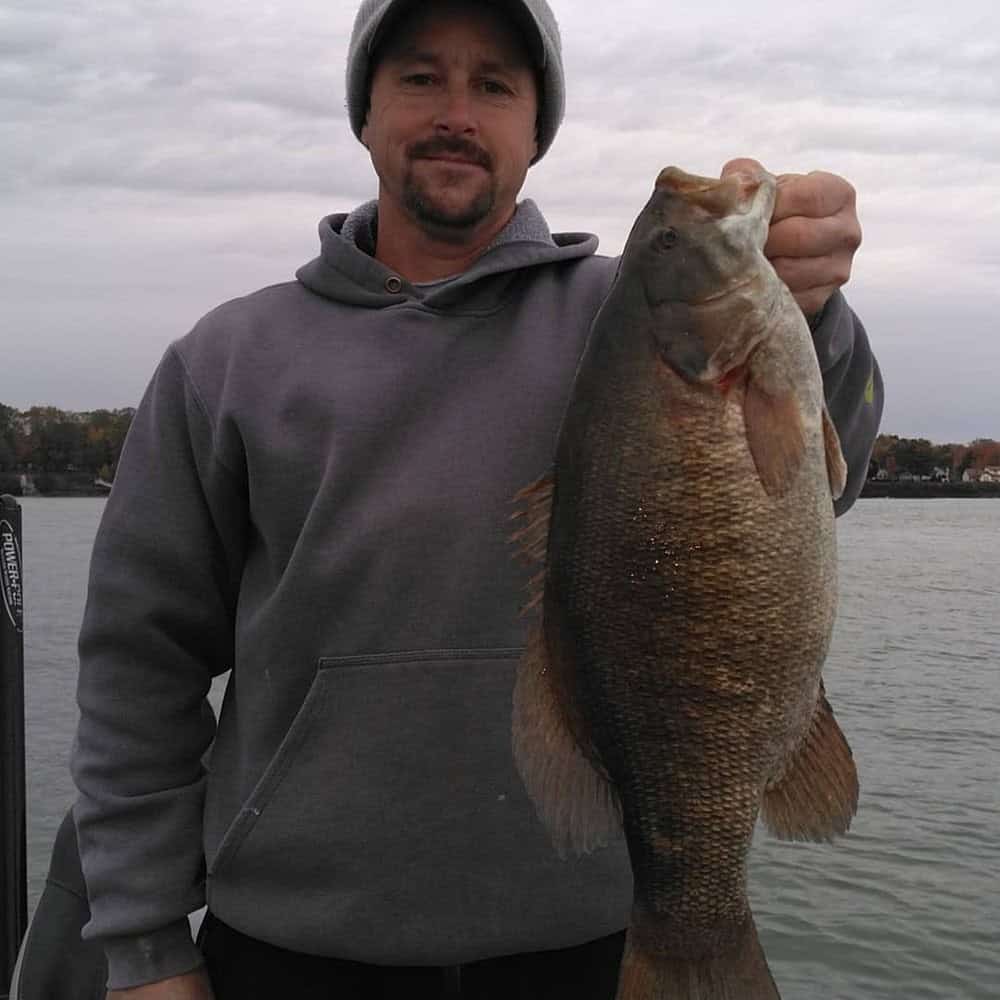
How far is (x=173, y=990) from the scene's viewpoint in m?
2.54

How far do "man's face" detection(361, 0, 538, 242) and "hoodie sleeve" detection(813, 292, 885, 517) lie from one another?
81 centimetres

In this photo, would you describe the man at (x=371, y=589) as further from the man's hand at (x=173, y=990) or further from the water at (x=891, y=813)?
the water at (x=891, y=813)

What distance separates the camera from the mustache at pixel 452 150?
2.49 metres

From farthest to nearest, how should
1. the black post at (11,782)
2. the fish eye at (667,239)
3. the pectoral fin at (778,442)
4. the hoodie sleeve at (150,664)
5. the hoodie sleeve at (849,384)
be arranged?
the black post at (11,782) < the hoodie sleeve at (150,664) < the hoodie sleeve at (849,384) < the fish eye at (667,239) < the pectoral fin at (778,442)

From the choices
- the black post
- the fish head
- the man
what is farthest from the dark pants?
the black post

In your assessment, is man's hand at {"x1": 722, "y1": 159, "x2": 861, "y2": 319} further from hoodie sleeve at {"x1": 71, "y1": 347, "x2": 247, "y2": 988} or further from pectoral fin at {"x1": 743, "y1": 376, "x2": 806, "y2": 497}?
hoodie sleeve at {"x1": 71, "y1": 347, "x2": 247, "y2": 988}

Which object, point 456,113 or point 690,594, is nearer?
point 690,594

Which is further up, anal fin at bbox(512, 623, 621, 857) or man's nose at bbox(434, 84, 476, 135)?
man's nose at bbox(434, 84, 476, 135)

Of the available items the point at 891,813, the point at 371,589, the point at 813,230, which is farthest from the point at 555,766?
the point at 891,813

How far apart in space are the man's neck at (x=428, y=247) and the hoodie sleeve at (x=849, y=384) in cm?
84

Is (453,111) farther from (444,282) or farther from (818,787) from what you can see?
(818,787)

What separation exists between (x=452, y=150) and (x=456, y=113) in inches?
3.1

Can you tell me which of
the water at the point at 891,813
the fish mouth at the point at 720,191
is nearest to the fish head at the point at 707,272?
the fish mouth at the point at 720,191

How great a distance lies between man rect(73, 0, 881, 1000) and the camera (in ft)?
7.72
